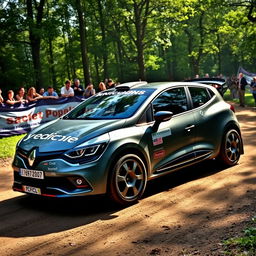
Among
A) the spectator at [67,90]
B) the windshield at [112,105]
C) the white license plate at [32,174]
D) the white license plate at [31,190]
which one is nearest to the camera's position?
the white license plate at [32,174]

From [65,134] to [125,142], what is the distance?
87cm

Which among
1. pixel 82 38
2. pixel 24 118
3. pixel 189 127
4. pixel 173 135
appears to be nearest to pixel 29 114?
pixel 24 118

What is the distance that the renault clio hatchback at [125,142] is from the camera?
5.41 m

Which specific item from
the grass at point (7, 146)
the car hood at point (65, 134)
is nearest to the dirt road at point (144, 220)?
the car hood at point (65, 134)

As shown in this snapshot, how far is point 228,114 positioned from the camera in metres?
7.84

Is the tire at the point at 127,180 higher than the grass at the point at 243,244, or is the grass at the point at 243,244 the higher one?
the tire at the point at 127,180

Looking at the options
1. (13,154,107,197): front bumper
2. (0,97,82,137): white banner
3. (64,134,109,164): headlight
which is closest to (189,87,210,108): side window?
(64,134,109,164): headlight

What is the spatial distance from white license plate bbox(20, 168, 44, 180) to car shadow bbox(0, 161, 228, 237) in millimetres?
550

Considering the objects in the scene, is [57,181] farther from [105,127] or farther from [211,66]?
[211,66]

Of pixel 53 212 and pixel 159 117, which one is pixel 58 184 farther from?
pixel 159 117

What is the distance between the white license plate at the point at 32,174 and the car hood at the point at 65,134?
1.00ft

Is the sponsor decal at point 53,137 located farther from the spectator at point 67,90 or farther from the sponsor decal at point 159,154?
the spectator at point 67,90

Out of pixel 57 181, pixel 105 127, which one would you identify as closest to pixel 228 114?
pixel 105 127

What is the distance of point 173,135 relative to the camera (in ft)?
21.4
